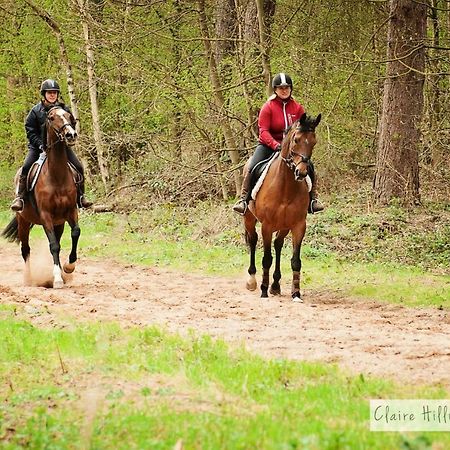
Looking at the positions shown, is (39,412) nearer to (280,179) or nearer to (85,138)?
(280,179)

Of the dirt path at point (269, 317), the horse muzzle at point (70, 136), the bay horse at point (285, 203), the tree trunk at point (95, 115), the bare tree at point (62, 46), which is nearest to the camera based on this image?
the dirt path at point (269, 317)

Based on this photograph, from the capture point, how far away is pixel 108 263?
17.2m

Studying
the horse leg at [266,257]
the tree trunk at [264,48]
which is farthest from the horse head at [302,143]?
the tree trunk at [264,48]

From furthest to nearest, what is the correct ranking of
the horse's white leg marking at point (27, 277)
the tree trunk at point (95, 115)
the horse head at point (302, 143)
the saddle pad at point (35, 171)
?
1. the tree trunk at point (95, 115)
2. the horse's white leg marking at point (27, 277)
3. the saddle pad at point (35, 171)
4. the horse head at point (302, 143)

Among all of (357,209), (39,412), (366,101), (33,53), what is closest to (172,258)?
(357,209)

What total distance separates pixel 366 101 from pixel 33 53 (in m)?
14.2

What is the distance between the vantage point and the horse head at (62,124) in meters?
12.3

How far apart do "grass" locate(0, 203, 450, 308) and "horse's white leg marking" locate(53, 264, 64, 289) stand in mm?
3472

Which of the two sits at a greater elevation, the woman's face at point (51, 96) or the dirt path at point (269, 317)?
the woman's face at point (51, 96)

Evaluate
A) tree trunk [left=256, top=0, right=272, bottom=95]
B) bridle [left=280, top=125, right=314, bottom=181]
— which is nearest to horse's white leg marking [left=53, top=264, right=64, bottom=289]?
bridle [left=280, top=125, right=314, bottom=181]

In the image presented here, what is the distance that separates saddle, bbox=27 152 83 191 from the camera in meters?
13.4

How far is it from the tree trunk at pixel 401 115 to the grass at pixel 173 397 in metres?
11.0

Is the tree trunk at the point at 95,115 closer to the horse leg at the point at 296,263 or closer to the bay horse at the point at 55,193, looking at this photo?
the bay horse at the point at 55,193

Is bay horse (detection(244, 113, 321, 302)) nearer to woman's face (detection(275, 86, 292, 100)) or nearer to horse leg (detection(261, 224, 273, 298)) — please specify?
horse leg (detection(261, 224, 273, 298))
